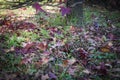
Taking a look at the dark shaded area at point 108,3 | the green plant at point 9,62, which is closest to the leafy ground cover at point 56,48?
the green plant at point 9,62

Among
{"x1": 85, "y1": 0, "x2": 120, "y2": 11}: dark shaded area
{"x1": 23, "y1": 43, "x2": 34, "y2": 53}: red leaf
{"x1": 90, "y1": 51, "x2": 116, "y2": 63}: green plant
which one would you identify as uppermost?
{"x1": 85, "y1": 0, "x2": 120, "y2": 11}: dark shaded area

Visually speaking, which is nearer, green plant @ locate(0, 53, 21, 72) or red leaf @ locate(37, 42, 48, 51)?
green plant @ locate(0, 53, 21, 72)

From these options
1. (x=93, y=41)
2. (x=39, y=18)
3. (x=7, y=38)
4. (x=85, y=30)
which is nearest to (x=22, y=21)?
(x=39, y=18)

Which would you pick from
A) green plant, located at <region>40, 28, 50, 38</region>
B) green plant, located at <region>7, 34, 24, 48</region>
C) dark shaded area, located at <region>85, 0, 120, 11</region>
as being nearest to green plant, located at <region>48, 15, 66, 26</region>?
green plant, located at <region>40, 28, 50, 38</region>

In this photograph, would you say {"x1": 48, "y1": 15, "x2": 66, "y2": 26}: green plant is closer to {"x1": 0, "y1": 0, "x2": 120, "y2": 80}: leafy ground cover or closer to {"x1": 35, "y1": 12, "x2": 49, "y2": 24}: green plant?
{"x1": 0, "y1": 0, "x2": 120, "y2": 80}: leafy ground cover

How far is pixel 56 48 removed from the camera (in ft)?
12.6

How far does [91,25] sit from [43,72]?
226cm

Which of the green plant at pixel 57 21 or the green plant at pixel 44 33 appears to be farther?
the green plant at pixel 57 21

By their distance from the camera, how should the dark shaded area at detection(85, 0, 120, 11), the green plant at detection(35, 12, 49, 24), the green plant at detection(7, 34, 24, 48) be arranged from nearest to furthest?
1. the green plant at detection(7, 34, 24, 48)
2. the green plant at detection(35, 12, 49, 24)
3. the dark shaded area at detection(85, 0, 120, 11)

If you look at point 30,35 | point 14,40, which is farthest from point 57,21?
point 14,40

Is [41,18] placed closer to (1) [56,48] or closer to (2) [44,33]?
(2) [44,33]

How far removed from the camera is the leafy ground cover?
10.3 feet

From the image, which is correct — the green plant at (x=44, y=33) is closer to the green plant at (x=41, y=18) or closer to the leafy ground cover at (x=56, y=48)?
the leafy ground cover at (x=56, y=48)

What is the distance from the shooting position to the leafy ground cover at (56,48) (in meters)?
3.13
